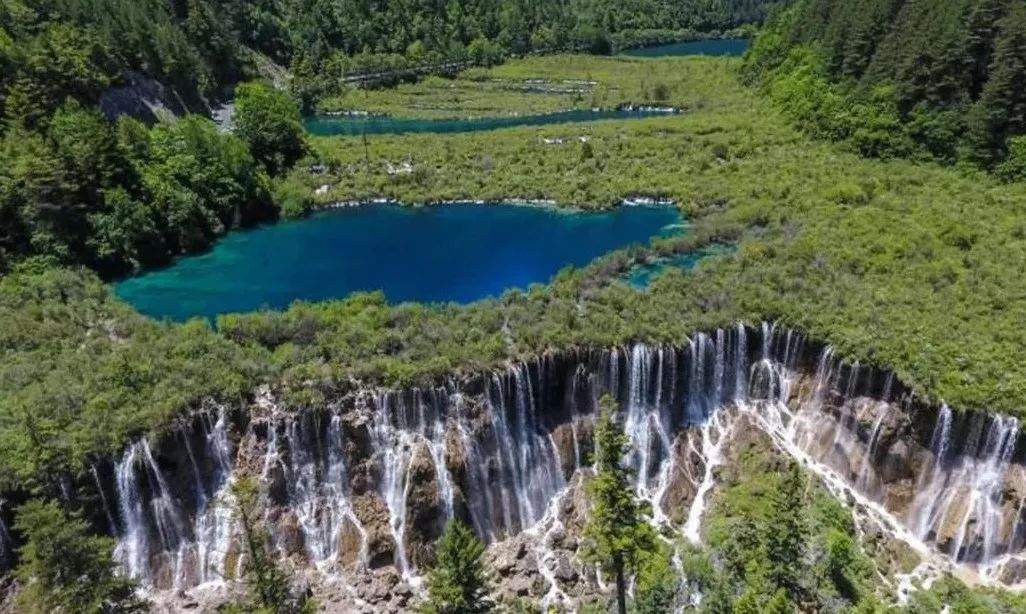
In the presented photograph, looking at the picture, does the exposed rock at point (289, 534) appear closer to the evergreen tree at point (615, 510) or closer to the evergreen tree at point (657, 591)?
the evergreen tree at point (657, 591)

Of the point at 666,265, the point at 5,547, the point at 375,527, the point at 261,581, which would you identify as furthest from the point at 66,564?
the point at 666,265

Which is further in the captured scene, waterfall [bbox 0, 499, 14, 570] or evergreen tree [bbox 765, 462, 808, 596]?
waterfall [bbox 0, 499, 14, 570]

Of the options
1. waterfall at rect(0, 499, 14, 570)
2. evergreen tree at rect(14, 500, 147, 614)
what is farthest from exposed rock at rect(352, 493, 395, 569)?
waterfall at rect(0, 499, 14, 570)

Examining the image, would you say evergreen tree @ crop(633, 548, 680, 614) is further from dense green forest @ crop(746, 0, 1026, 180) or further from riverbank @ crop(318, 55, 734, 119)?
riverbank @ crop(318, 55, 734, 119)

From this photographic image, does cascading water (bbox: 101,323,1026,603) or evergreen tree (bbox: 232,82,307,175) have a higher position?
evergreen tree (bbox: 232,82,307,175)

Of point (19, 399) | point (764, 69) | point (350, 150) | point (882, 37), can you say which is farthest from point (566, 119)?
point (19, 399)

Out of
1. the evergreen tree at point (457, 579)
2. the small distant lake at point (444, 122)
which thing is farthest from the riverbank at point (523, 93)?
the evergreen tree at point (457, 579)
